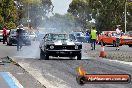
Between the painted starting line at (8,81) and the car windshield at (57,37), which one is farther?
the car windshield at (57,37)

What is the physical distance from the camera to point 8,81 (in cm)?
1261

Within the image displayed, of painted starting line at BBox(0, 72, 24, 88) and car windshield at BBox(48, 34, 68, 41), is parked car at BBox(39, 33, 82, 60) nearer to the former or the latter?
car windshield at BBox(48, 34, 68, 41)

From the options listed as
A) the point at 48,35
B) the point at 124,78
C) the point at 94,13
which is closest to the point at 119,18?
the point at 94,13

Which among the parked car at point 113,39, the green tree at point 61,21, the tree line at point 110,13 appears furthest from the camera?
the green tree at point 61,21

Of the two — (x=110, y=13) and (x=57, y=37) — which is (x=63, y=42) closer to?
(x=57, y=37)

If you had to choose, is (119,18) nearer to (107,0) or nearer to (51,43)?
(107,0)

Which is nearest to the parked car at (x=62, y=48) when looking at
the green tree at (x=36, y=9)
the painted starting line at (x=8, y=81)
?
the painted starting line at (x=8, y=81)

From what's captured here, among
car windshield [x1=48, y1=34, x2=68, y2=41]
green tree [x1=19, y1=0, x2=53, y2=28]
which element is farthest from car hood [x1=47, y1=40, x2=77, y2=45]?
green tree [x1=19, y1=0, x2=53, y2=28]

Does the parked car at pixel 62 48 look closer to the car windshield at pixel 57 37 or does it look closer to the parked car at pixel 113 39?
the car windshield at pixel 57 37

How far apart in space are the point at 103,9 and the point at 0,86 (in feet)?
270

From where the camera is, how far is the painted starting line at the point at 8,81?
1143 cm

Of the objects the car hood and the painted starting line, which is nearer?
the painted starting line

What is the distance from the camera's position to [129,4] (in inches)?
3718

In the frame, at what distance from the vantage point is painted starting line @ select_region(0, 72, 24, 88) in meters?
11.4
